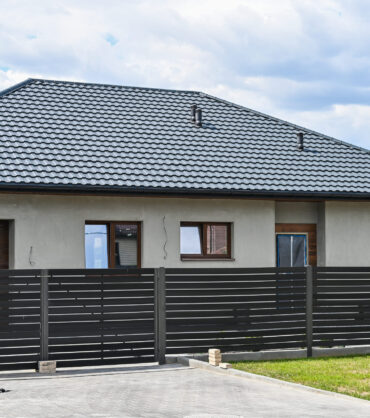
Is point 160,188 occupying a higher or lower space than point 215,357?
higher

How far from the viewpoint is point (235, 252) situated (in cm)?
1883

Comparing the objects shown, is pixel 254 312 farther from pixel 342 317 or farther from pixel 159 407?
pixel 159 407

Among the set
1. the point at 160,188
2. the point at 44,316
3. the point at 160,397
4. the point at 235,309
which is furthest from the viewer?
the point at 160,188

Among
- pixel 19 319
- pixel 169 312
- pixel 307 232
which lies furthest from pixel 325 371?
pixel 307 232

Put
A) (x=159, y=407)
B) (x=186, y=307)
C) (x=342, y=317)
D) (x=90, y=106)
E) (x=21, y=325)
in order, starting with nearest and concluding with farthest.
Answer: (x=159, y=407) → (x=21, y=325) → (x=186, y=307) → (x=342, y=317) → (x=90, y=106)

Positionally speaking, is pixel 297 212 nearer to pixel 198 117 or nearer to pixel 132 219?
pixel 198 117

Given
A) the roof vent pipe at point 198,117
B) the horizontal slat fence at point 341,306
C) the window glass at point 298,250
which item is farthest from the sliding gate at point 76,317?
the roof vent pipe at point 198,117

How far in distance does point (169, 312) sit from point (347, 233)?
7.77m

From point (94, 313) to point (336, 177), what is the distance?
903cm

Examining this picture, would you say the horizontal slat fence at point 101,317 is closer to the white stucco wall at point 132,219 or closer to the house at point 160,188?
the white stucco wall at point 132,219

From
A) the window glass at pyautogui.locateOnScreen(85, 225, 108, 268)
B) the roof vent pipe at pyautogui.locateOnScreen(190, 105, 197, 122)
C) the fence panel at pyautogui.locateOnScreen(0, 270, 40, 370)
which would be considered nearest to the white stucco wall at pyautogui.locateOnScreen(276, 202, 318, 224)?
the roof vent pipe at pyautogui.locateOnScreen(190, 105, 197, 122)

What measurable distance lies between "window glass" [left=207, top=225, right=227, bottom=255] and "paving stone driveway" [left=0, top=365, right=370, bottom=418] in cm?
642

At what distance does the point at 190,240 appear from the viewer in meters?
18.6

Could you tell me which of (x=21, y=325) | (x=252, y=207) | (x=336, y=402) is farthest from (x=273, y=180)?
(x=336, y=402)
